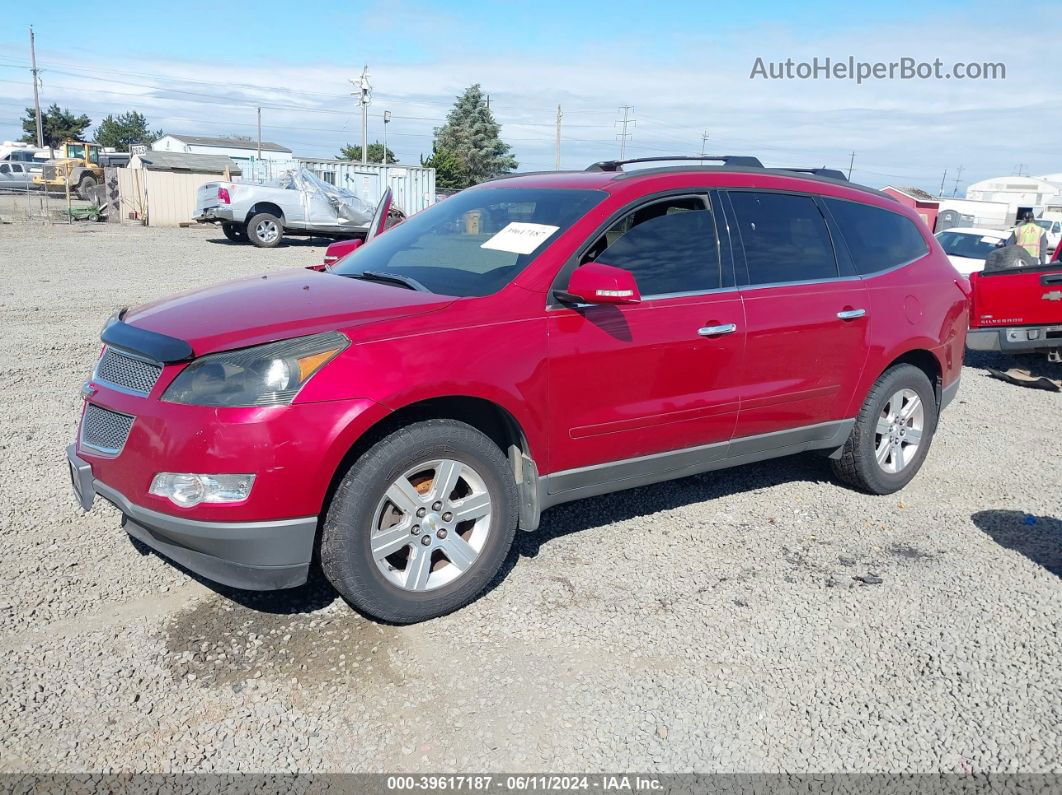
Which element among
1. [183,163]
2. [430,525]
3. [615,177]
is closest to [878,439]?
[615,177]

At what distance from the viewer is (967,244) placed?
13.7 m

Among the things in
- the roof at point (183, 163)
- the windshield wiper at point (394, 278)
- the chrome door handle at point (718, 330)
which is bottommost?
the chrome door handle at point (718, 330)

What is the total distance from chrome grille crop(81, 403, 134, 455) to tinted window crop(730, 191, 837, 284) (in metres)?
2.99

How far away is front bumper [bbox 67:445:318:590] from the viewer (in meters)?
3.08

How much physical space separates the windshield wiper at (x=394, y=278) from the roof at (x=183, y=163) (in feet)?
93.4

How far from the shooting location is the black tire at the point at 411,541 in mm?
3203

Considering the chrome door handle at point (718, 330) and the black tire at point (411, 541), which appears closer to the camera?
the black tire at point (411, 541)

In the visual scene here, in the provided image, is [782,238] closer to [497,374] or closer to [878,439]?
[878,439]

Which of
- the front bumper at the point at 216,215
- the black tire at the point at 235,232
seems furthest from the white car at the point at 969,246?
the black tire at the point at 235,232

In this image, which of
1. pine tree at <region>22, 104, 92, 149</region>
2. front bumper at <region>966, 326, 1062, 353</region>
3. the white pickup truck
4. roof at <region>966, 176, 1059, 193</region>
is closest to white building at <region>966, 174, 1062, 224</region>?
roof at <region>966, 176, 1059, 193</region>

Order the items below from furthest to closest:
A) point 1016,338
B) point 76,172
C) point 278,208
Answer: point 76,172 < point 278,208 < point 1016,338

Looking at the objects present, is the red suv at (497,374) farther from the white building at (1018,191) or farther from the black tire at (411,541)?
the white building at (1018,191)

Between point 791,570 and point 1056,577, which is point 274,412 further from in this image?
point 1056,577

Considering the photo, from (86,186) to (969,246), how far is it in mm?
39953
